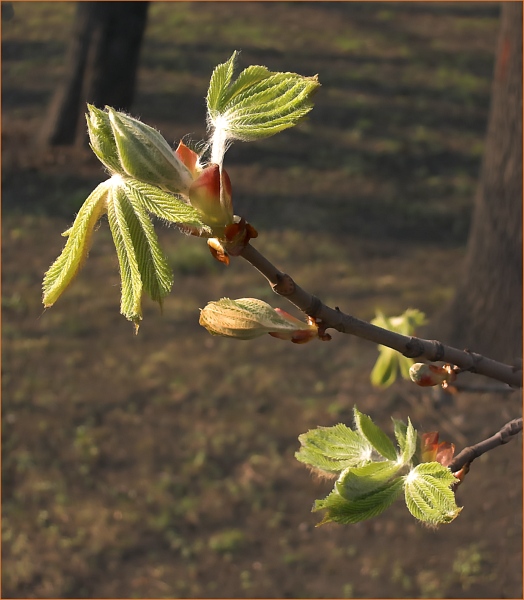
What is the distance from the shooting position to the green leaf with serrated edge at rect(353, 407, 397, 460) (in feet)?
2.89

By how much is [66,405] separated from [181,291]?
1.00 m

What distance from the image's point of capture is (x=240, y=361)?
392 centimetres

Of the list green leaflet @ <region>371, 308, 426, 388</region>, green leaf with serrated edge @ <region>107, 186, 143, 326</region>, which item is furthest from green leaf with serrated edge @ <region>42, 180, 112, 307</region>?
green leaflet @ <region>371, 308, 426, 388</region>

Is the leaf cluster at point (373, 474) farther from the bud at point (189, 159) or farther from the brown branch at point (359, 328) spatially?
the bud at point (189, 159)

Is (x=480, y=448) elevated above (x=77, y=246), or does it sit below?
below

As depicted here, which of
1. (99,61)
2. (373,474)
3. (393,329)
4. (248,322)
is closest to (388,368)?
(393,329)

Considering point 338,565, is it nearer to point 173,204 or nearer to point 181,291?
point 181,291

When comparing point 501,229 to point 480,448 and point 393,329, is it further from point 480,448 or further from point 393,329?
point 480,448

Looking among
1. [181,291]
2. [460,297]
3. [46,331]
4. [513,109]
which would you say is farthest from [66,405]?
[513,109]

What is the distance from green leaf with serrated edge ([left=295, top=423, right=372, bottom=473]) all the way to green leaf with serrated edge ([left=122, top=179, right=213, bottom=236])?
351 mm

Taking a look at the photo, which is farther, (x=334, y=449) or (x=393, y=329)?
(x=393, y=329)

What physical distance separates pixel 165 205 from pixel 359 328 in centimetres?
23

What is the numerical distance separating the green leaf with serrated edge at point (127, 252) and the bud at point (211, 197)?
0.06 metres

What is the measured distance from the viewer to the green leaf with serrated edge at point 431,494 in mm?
740
